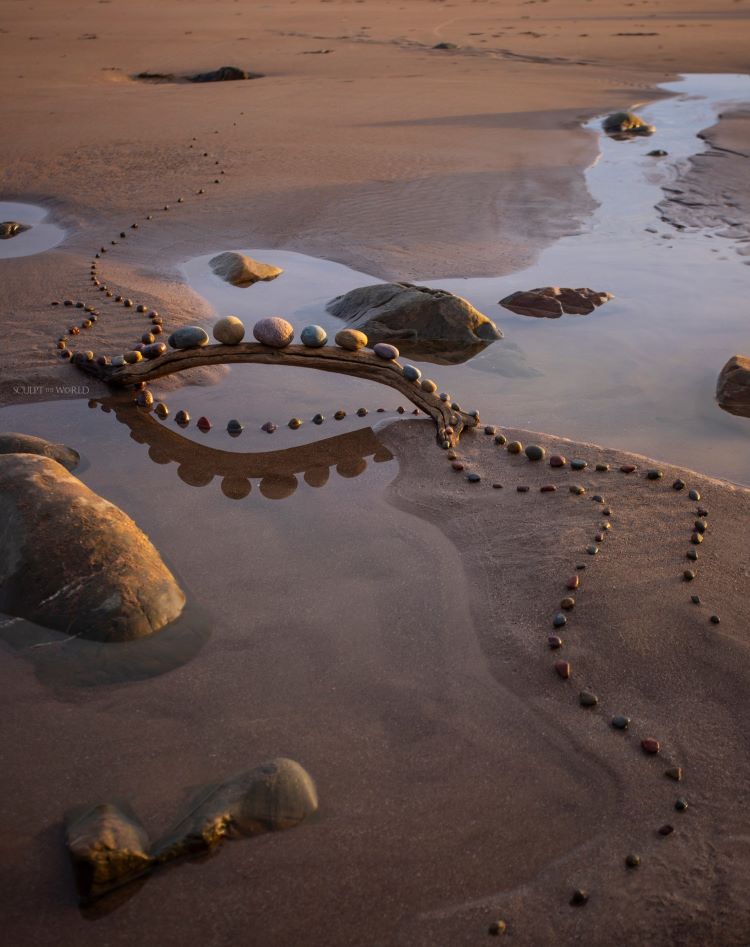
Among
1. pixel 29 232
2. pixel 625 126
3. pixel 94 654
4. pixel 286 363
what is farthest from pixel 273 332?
pixel 625 126

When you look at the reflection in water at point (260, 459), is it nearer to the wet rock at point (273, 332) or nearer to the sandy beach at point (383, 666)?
the sandy beach at point (383, 666)

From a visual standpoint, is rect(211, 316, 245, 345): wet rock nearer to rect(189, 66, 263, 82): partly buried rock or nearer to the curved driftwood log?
the curved driftwood log

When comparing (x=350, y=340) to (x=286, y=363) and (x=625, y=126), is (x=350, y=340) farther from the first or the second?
(x=625, y=126)

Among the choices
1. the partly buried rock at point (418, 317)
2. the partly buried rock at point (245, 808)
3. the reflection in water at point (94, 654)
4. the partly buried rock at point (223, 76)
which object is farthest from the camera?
the partly buried rock at point (223, 76)

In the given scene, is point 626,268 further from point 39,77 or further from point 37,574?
point 39,77

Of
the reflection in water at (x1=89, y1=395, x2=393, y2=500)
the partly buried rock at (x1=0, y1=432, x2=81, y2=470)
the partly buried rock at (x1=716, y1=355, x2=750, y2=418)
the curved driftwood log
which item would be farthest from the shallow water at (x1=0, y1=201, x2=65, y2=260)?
the partly buried rock at (x1=716, y1=355, x2=750, y2=418)

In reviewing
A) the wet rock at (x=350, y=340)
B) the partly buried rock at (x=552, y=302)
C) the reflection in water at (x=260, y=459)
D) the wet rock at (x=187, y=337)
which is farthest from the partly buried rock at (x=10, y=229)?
the partly buried rock at (x=552, y=302)

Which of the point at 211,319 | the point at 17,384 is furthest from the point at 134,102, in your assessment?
the point at 17,384
